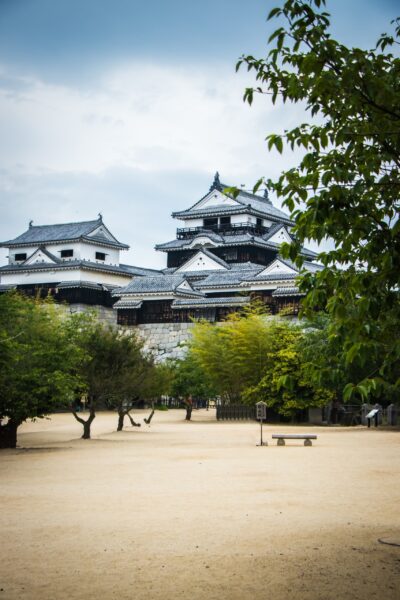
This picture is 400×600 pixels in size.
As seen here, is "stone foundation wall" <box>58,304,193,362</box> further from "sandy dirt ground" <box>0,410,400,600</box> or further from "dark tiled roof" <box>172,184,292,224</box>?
"sandy dirt ground" <box>0,410,400,600</box>

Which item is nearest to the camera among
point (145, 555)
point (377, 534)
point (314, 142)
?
point (314, 142)

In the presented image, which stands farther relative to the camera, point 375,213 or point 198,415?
point 198,415

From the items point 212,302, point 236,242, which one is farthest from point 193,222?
point 212,302

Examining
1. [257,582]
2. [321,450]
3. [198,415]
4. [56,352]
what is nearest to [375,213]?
[257,582]

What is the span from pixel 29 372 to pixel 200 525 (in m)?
12.6

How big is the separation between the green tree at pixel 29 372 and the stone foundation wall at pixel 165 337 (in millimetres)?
30551

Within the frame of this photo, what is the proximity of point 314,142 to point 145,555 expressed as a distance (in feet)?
15.5

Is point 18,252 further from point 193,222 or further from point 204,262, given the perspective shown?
point 204,262

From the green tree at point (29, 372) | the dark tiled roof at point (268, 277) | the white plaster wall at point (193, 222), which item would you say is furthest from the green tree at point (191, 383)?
the white plaster wall at point (193, 222)

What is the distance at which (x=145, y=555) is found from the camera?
8.77 metres

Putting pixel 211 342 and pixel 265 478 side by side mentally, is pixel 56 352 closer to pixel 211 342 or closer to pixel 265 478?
pixel 265 478

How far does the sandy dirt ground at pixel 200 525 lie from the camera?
7.50 metres

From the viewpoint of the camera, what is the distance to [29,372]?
22.2m

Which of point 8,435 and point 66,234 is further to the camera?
point 66,234
